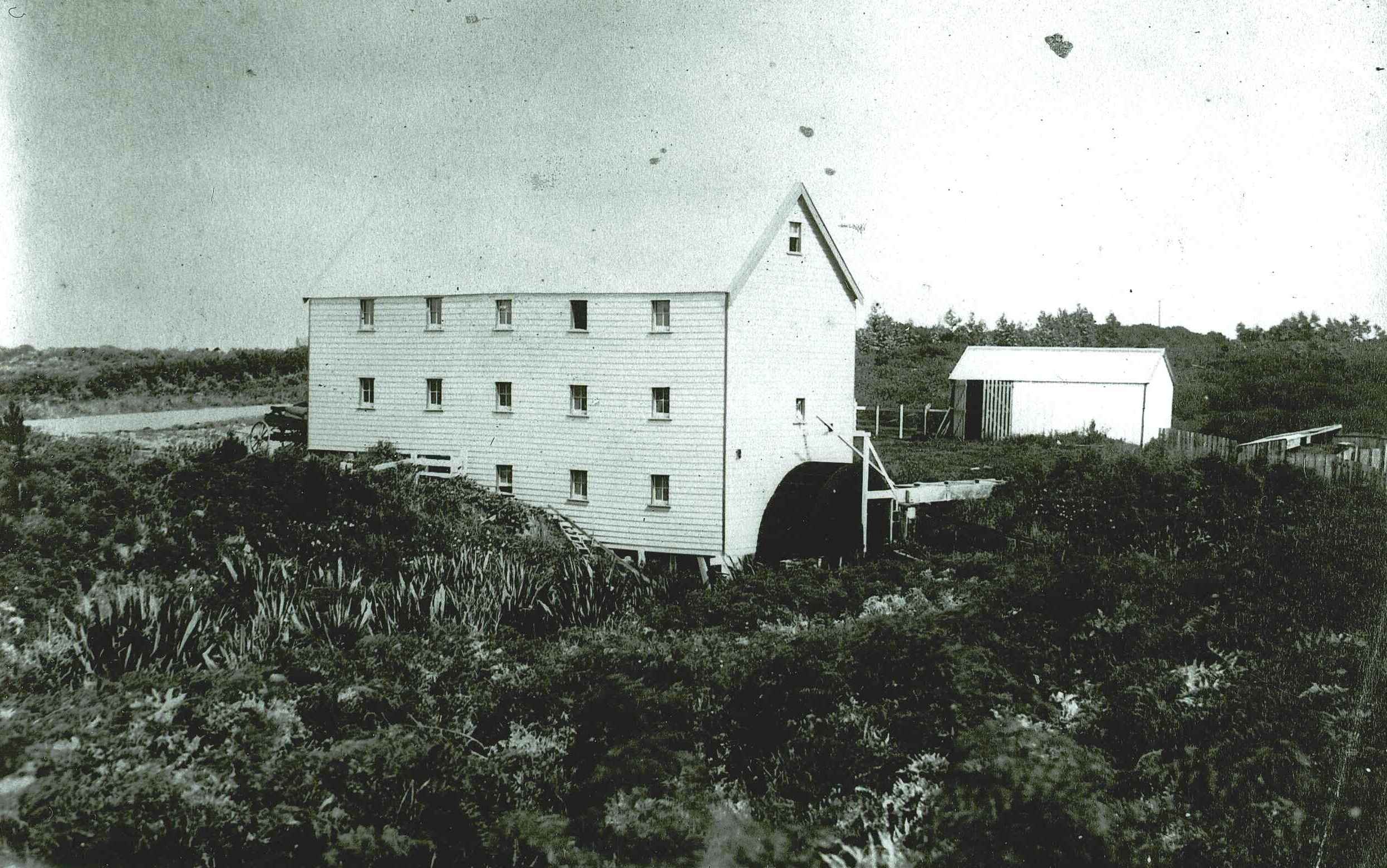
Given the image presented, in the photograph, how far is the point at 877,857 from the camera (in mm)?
5535

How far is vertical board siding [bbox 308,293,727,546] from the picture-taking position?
591 inches

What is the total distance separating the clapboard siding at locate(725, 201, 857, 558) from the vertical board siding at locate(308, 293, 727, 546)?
1.61ft

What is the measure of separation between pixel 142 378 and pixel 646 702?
9.05 metres

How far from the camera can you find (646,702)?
282 inches

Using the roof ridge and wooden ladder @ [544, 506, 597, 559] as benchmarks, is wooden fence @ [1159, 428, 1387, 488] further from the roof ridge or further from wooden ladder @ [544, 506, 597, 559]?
wooden ladder @ [544, 506, 597, 559]

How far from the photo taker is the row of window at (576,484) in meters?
15.1

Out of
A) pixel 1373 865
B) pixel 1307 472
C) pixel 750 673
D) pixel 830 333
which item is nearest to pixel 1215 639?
pixel 1373 865

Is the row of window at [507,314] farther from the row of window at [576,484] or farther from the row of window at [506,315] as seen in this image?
the row of window at [576,484]

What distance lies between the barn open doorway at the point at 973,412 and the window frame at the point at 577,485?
14.4 metres

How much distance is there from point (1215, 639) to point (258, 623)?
8.57 metres

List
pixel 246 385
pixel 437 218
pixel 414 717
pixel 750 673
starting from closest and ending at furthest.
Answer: pixel 414 717 → pixel 750 673 → pixel 246 385 → pixel 437 218

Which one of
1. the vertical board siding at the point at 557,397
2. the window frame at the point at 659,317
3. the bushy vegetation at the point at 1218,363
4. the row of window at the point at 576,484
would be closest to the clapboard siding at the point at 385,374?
the vertical board siding at the point at 557,397

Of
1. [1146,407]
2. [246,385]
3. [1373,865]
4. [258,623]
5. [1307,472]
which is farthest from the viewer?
[1146,407]

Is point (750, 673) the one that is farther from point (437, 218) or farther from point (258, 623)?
point (437, 218)
